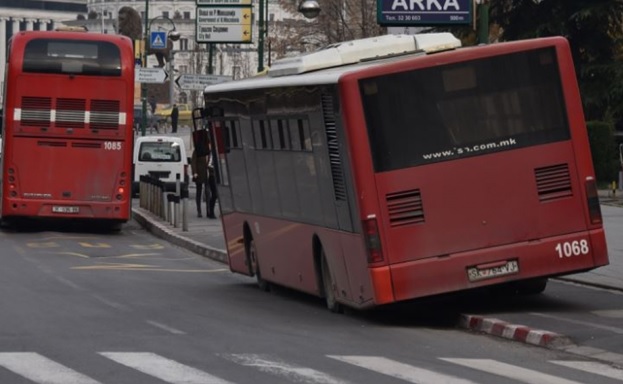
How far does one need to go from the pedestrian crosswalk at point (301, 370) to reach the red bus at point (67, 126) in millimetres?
21199

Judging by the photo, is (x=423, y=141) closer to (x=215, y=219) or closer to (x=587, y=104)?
(x=215, y=219)

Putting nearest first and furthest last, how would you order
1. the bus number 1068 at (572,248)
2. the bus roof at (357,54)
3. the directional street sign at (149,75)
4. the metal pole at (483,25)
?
the bus number 1068 at (572,248), the bus roof at (357,54), the metal pole at (483,25), the directional street sign at (149,75)

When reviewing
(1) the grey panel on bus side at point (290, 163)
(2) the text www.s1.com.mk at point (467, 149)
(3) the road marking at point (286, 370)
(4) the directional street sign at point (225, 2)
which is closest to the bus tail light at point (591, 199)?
(2) the text www.s1.com.mk at point (467, 149)

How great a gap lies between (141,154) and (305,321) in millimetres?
35454

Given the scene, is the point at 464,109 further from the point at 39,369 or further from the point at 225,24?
the point at 225,24

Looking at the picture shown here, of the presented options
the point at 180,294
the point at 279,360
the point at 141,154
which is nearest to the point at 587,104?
the point at 141,154

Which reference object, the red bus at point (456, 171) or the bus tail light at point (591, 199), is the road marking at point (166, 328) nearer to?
the red bus at point (456, 171)

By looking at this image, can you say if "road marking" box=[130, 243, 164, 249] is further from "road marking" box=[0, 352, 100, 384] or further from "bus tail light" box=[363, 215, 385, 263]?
"road marking" box=[0, 352, 100, 384]

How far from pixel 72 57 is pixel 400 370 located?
22641mm

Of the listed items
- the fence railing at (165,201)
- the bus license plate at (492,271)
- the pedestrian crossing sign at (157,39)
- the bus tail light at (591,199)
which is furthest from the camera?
the pedestrian crossing sign at (157,39)

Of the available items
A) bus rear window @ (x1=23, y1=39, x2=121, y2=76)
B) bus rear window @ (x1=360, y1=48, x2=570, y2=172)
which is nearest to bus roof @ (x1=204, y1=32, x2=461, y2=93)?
bus rear window @ (x1=360, y1=48, x2=570, y2=172)

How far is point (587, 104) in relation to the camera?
5166cm

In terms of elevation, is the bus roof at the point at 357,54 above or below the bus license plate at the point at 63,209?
below

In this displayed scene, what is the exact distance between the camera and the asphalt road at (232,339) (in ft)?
42.4
